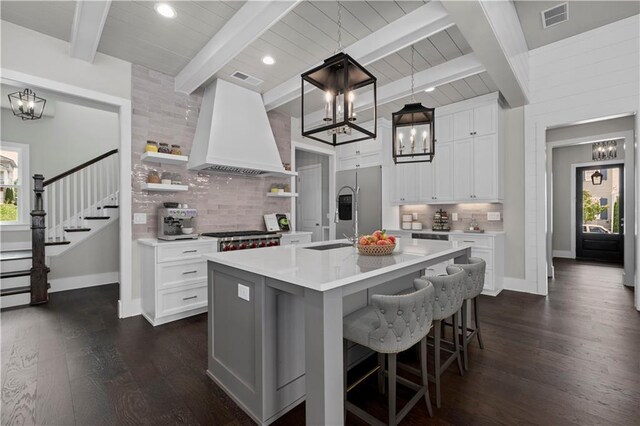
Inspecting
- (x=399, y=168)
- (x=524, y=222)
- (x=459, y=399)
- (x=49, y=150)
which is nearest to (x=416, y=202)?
(x=399, y=168)

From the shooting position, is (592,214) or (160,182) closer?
(160,182)

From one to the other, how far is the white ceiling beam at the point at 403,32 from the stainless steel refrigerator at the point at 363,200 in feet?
8.99

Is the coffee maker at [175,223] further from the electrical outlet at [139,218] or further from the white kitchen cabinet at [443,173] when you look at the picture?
the white kitchen cabinet at [443,173]

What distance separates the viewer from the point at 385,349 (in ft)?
5.01

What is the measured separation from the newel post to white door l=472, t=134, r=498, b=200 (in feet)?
20.3

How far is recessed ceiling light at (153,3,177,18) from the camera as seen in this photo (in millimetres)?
2549

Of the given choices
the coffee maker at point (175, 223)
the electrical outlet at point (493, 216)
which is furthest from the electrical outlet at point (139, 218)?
the electrical outlet at point (493, 216)

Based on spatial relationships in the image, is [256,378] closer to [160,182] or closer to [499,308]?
[160,182]

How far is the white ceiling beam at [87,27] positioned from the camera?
241 cm

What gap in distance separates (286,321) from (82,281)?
4.81 m

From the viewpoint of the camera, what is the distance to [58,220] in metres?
4.79

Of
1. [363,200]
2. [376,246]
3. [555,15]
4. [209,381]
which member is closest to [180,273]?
[209,381]

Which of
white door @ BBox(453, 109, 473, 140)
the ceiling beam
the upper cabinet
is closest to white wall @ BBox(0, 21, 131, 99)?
the ceiling beam

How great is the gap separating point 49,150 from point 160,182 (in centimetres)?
346
